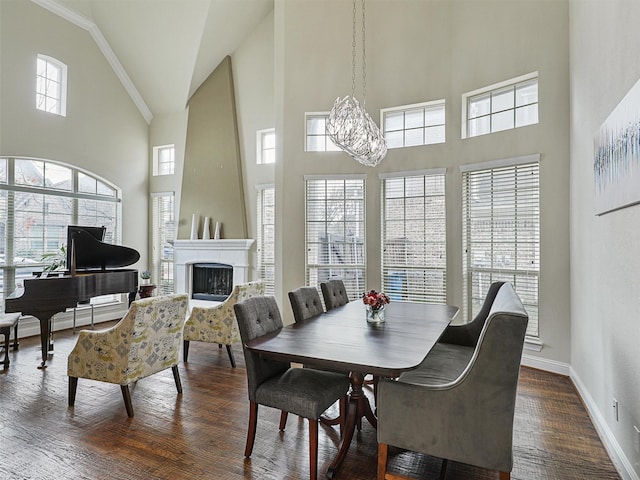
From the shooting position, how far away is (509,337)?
1812 mm

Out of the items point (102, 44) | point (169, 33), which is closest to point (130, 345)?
point (169, 33)

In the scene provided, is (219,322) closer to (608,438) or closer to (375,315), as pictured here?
(375,315)

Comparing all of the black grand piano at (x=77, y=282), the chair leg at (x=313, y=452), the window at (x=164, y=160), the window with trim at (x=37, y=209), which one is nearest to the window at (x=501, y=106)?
the chair leg at (x=313, y=452)

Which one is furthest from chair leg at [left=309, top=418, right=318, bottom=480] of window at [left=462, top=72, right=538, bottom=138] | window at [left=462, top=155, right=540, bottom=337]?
window at [left=462, top=72, right=538, bottom=138]

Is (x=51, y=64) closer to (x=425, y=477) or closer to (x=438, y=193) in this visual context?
(x=438, y=193)

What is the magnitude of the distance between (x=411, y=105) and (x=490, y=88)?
1.03 m

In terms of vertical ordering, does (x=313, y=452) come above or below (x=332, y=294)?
below

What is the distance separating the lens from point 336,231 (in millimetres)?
5641

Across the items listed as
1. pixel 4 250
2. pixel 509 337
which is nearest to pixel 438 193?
pixel 509 337

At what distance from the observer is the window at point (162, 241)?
25.3ft

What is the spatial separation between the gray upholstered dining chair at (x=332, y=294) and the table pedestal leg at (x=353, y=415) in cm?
111

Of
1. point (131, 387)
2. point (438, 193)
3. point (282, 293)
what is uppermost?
point (438, 193)

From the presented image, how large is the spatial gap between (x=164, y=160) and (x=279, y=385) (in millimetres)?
6736

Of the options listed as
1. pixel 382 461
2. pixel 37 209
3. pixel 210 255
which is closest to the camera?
pixel 382 461
